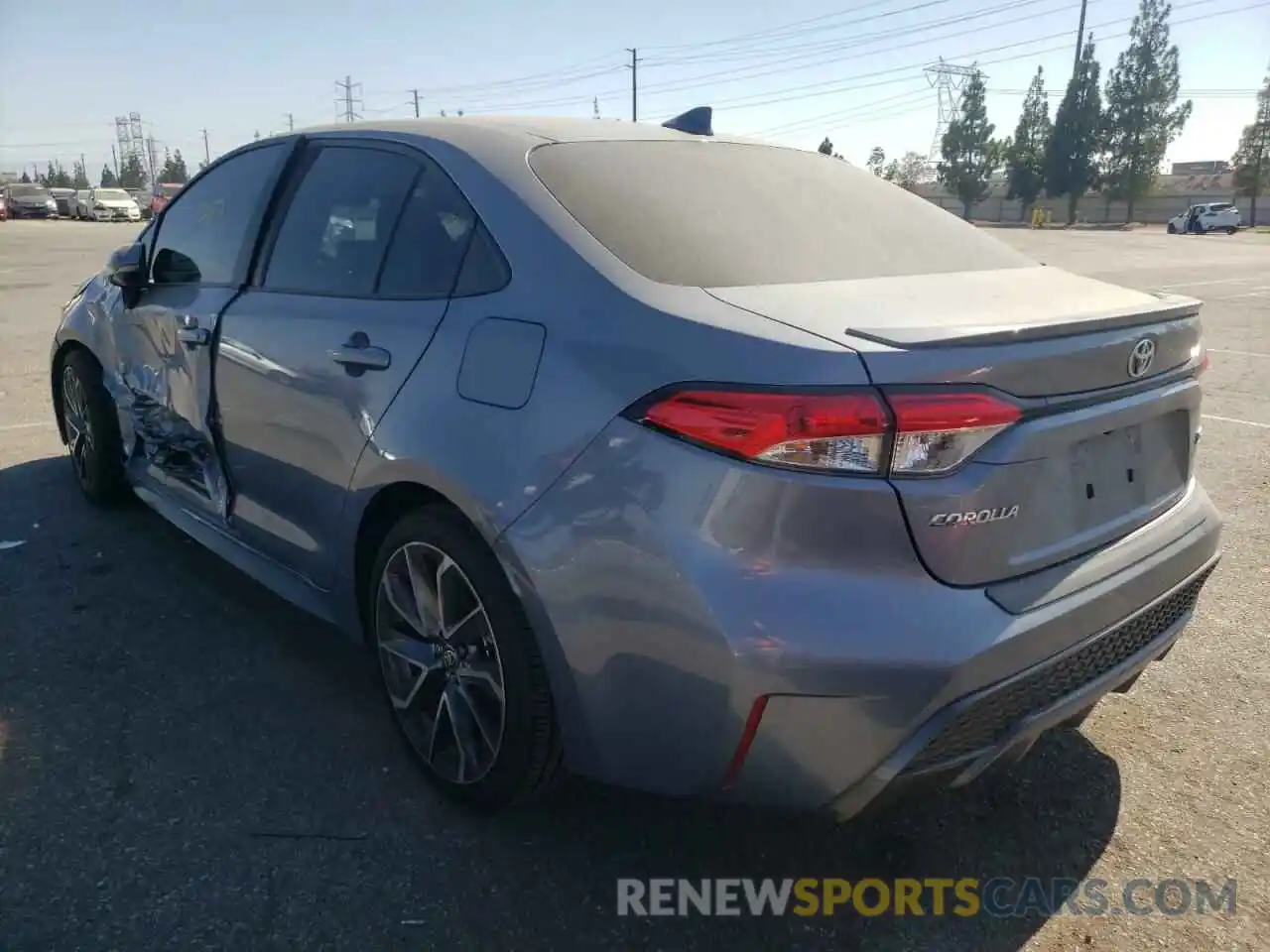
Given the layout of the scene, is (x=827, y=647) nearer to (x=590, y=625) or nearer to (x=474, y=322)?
(x=590, y=625)

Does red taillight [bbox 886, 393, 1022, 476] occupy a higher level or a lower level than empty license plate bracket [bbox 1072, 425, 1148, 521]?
higher

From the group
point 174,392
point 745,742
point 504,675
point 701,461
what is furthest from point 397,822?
point 174,392

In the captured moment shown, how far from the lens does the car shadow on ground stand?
2.13 meters

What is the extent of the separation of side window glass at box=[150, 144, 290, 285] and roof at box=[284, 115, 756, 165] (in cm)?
38

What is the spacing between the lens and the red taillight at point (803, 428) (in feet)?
5.78

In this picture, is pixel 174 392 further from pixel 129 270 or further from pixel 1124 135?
pixel 1124 135

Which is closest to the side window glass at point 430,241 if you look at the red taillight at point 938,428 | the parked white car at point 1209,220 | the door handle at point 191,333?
the door handle at point 191,333

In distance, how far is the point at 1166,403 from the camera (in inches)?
89.3

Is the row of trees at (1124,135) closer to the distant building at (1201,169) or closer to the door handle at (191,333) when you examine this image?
the distant building at (1201,169)

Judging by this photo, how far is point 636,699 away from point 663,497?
418 millimetres

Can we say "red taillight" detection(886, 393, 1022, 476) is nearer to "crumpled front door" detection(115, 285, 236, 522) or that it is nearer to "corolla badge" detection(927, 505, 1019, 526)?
"corolla badge" detection(927, 505, 1019, 526)

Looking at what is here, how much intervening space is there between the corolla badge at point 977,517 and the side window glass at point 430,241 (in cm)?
128

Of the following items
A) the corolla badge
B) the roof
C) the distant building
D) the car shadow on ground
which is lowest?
the car shadow on ground

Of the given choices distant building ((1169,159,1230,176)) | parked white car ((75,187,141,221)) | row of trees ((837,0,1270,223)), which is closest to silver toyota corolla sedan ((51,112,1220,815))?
parked white car ((75,187,141,221))
